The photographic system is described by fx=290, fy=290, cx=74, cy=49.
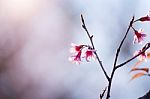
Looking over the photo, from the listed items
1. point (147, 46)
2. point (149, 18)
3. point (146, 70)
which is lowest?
point (147, 46)

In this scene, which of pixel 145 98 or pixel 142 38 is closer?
pixel 145 98

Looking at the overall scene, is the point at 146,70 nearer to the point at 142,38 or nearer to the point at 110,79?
the point at 142,38

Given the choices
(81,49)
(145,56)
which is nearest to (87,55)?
(81,49)

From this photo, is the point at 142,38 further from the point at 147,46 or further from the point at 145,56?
the point at 147,46

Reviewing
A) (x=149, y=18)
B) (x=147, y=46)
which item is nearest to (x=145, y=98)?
(x=147, y=46)

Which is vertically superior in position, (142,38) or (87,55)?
(142,38)

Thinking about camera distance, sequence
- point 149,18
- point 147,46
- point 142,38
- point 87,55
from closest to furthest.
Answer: point 147,46 → point 149,18 → point 87,55 → point 142,38

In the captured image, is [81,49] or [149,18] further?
[81,49]

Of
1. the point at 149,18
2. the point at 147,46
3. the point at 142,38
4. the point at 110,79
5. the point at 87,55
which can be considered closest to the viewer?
the point at 110,79

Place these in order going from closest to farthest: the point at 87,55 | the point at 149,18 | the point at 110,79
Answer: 1. the point at 110,79
2. the point at 149,18
3. the point at 87,55
